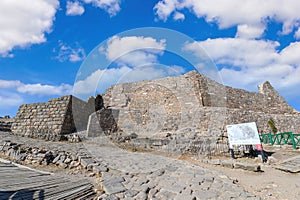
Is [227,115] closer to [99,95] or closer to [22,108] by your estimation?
[99,95]

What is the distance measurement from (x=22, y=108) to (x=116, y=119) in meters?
6.05

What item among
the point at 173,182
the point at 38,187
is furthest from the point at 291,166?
the point at 38,187

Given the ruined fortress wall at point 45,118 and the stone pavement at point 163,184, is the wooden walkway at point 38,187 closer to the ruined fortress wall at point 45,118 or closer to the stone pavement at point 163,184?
the stone pavement at point 163,184

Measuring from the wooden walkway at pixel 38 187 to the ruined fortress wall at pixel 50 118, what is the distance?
6.55 meters

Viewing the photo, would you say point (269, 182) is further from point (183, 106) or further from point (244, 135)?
point (183, 106)

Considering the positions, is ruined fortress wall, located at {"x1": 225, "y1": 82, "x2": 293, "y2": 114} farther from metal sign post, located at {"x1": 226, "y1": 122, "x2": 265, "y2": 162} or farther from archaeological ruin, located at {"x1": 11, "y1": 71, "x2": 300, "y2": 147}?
metal sign post, located at {"x1": 226, "y1": 122, "x2": 265, "y2": 162}

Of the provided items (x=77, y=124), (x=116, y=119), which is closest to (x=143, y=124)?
(x=116, y=119)

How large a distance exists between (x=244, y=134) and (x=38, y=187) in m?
7.20

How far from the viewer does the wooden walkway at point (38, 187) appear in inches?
123

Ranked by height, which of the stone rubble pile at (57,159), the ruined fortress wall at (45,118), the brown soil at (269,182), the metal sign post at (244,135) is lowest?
the brown soil at (269,182)

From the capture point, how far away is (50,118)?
35.8 feet

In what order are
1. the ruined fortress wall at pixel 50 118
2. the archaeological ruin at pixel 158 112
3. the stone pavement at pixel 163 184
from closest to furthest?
the stone pavement at pixel 163 184, the ruined fortress wall at pixel 50 118, the archaeological ruin at pixel 158 112

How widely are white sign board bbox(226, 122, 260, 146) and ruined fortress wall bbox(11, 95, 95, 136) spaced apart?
8677 mm

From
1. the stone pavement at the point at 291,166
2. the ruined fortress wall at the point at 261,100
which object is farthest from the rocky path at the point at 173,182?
the ruined fortress wall at the point at 261,100
